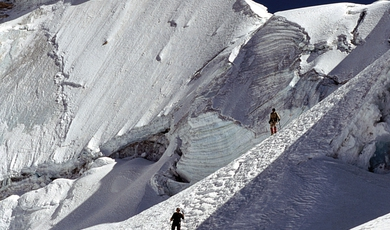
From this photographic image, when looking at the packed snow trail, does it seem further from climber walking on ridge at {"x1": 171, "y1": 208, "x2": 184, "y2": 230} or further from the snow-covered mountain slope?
the snow-covered mountain slope

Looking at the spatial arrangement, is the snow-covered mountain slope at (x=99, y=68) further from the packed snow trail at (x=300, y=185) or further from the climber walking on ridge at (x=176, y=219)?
the climber walking on ridge at (x=176, y=219)

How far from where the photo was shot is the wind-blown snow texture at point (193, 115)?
14.6 meters

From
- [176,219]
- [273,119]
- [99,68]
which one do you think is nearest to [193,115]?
[273,119]

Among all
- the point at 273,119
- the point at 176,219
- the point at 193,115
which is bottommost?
the point at 193,115

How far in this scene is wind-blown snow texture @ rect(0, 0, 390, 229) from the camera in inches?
575

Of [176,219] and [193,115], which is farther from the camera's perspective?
[193,115]

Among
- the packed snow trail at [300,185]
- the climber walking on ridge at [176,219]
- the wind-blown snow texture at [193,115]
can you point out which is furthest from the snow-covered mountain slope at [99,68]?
the climber walking on ridge at [176,219]

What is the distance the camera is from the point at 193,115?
839 inches

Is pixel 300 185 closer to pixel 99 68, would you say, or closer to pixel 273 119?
pixel 273 119

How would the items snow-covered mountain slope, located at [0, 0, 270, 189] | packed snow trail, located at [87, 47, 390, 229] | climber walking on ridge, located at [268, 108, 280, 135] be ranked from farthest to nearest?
snow-covered mountain slope, located at [0, 0, 270, 189] < climber walking on ridge, located at [268, 108, 280, 135] < packed snow trail, located at [87, 47, 390, 229]

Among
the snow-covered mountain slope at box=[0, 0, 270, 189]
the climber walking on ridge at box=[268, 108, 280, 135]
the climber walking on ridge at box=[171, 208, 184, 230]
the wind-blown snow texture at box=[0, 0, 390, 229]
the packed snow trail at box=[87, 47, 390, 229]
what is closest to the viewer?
the packed snow trail at box=[87, 47, 390, 229]

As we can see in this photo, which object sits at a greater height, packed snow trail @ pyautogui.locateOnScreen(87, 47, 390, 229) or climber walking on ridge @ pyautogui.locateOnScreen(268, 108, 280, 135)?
packed snow trail @ pyautogui.locateOnScreen(87, 47, 390, 229)

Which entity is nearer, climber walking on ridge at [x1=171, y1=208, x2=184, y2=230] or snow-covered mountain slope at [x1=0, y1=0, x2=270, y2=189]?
climber walking on ridge at [x1=171, y1=208, x2=184, y2=230]

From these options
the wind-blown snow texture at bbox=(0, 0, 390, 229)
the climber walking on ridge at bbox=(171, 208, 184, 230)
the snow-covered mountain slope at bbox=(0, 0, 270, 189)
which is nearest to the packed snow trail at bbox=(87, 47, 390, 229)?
the wind-blown snow texture at bbox=(0, 0, 390, 229)
